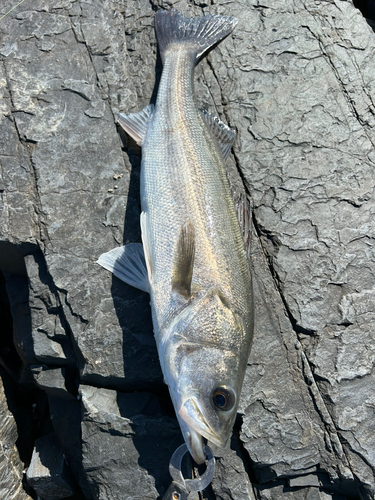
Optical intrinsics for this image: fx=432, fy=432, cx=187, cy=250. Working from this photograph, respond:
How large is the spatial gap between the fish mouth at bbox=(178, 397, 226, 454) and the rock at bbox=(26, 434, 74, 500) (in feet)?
6.96

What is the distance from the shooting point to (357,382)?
11.9 feet

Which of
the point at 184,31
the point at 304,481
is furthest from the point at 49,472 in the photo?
the point at 184,31

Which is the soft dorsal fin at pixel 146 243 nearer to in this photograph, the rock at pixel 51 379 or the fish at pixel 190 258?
the fish at pixel 190 258

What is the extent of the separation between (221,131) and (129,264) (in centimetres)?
148

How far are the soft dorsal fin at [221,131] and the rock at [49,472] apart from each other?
342 cm

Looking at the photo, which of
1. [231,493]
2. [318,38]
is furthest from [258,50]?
[231,493]

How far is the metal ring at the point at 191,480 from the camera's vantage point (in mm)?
3158

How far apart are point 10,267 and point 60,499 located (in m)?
2.49

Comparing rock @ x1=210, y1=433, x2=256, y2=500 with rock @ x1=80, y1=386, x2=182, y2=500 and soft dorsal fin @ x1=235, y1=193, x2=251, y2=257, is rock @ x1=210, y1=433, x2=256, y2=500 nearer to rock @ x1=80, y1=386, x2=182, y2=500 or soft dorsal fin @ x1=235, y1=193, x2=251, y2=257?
rock @ x1=80, y1=386, x2=182, y2=500

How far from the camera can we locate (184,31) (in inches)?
167

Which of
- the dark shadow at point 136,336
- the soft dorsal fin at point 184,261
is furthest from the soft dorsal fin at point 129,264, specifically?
the soft dorsal fin at point 184,261

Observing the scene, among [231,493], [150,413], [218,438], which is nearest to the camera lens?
[218,438]

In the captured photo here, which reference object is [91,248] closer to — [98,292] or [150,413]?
[98,292]

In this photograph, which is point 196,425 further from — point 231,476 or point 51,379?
point 51,379
